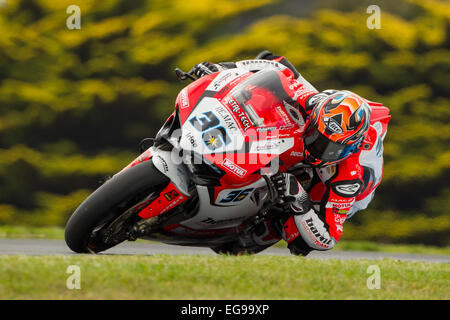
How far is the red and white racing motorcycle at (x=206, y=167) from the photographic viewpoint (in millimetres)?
4691

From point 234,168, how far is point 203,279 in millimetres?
778

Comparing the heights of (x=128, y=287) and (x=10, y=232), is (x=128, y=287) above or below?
above

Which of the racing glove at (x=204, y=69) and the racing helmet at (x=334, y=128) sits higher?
the racing glove at (x=204, y=69)

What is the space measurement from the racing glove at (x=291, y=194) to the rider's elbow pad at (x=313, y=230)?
0.05 m

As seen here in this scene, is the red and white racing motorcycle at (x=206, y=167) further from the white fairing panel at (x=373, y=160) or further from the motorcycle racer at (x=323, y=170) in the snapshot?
the white fairing panel at (x=373, y=160)

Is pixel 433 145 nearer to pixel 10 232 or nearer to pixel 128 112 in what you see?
pixel 128 112

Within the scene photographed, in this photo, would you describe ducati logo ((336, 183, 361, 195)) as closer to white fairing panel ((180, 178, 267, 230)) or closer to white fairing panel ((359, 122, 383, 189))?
white fairing panel ((359, 122, 383, 189))

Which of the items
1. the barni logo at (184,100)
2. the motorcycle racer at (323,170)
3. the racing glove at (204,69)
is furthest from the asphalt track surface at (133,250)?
the racing glove at (204,69)

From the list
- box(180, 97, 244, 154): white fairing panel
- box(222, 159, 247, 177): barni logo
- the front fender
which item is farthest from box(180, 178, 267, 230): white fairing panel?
box(180, 97, 244, 154): white fairing panel

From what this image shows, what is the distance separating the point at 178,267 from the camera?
14.8 feet
